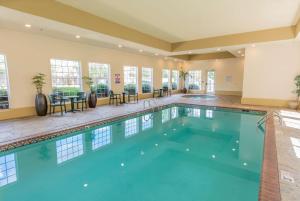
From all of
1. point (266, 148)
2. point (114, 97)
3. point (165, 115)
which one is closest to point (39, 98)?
point (114, 97)

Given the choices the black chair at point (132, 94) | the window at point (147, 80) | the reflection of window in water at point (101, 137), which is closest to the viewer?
the reflection of window in water at point (101, 137)

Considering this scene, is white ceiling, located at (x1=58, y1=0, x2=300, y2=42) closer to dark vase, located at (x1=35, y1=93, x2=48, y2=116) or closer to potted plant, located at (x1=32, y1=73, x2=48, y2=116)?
potted plant, located at (x1=32, y1=73, x2=48, y2=116)

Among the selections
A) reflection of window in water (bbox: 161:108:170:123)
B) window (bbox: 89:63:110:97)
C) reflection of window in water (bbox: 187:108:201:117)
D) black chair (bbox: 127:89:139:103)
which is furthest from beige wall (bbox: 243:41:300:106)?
window (bbox: 89:63:110:97)

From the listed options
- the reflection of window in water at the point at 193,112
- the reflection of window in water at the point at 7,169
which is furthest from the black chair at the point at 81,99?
the reflection of window in water at the point at 193,112

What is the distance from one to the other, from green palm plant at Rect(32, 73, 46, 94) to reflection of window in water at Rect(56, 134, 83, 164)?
9.87 ft

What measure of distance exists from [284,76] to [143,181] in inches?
328

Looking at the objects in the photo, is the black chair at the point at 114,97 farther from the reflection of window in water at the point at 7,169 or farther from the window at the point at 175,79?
the window at the point at 175,79

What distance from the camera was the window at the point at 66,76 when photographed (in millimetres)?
7105

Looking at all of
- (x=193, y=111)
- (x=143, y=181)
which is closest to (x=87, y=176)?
(x=143, y=181)

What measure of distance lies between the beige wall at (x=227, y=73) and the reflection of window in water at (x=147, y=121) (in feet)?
29.4

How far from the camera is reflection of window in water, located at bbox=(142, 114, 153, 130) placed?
5918 mm

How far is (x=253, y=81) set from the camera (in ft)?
27.9

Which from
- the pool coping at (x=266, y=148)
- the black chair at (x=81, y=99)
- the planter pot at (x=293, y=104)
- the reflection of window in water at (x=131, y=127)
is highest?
the black chair at (x=81, y=99)

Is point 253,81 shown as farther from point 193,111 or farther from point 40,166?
point 40,166
